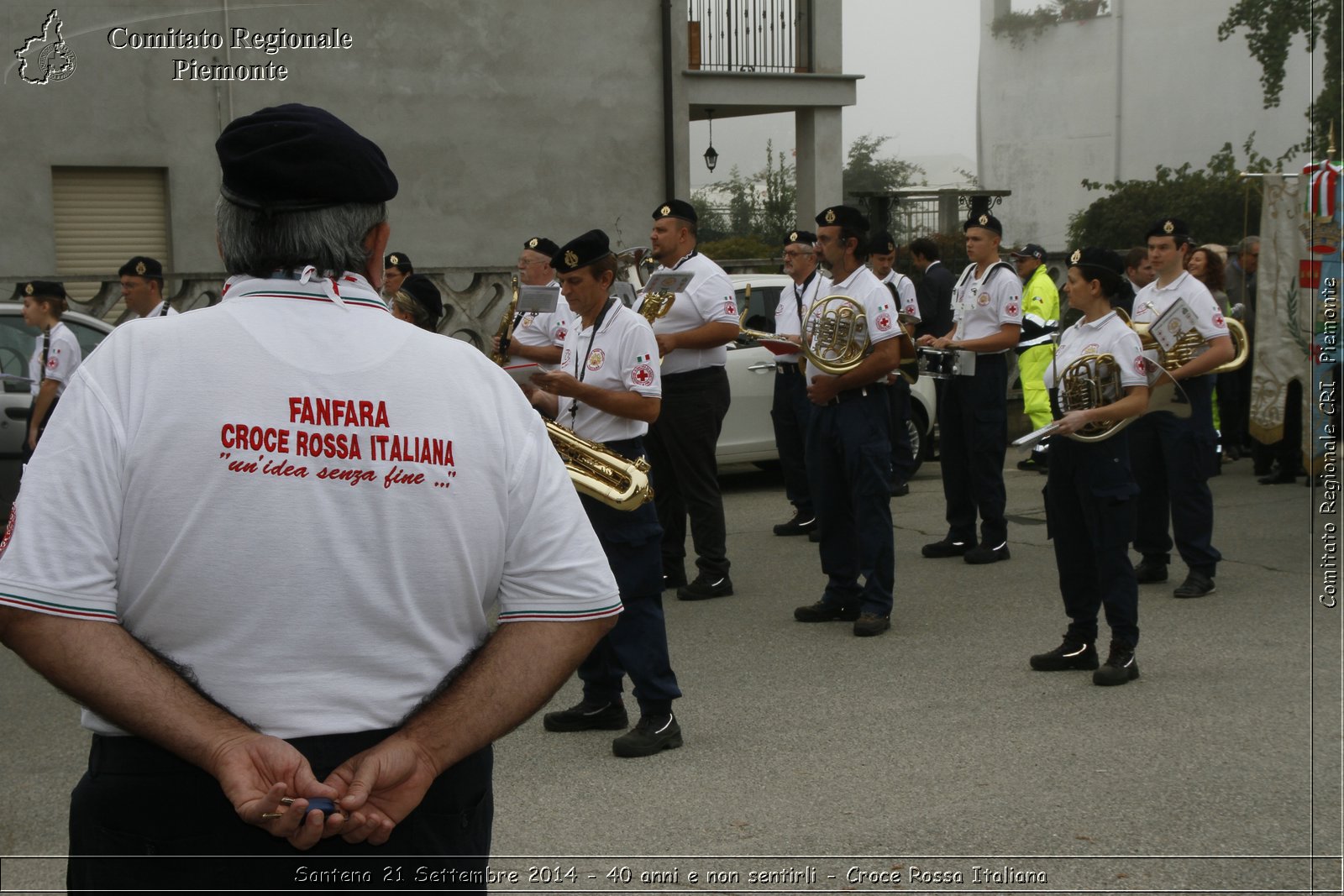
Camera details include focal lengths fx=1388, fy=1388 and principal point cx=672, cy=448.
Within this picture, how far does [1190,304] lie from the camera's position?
7840 millimetres

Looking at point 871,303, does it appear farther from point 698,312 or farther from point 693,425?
point 693,425

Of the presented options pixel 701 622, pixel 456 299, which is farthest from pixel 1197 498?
pixel 456 299

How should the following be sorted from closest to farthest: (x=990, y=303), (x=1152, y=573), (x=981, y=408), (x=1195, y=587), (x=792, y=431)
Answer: (x=1195, y=587), (x=1152, y=573), (x=981, y=408), (x=990, y=303), (x=792, y=431)

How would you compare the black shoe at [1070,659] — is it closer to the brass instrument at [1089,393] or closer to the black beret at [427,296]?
the brass instrument at [1089,393]

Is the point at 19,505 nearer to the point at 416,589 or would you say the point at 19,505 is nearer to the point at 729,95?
the point at 416,589

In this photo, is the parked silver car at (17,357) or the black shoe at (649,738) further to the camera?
the parked silver car at (17,357)

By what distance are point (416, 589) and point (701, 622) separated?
5.58 m

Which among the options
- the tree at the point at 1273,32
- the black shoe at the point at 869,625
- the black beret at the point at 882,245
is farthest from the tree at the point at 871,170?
the black shoe at the point at 869,625

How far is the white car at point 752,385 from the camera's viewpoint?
37.8 feet

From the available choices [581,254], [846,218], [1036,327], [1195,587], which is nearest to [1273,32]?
[1036,327]

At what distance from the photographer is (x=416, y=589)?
6.24 feet

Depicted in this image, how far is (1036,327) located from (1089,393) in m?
6.50

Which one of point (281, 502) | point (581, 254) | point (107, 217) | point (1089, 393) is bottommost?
point (1089, 393)

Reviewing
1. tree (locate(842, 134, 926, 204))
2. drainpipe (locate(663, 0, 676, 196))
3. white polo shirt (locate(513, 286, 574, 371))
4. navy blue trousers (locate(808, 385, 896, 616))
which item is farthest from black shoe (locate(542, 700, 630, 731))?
tree (locate(842, 134, 926, 204))
